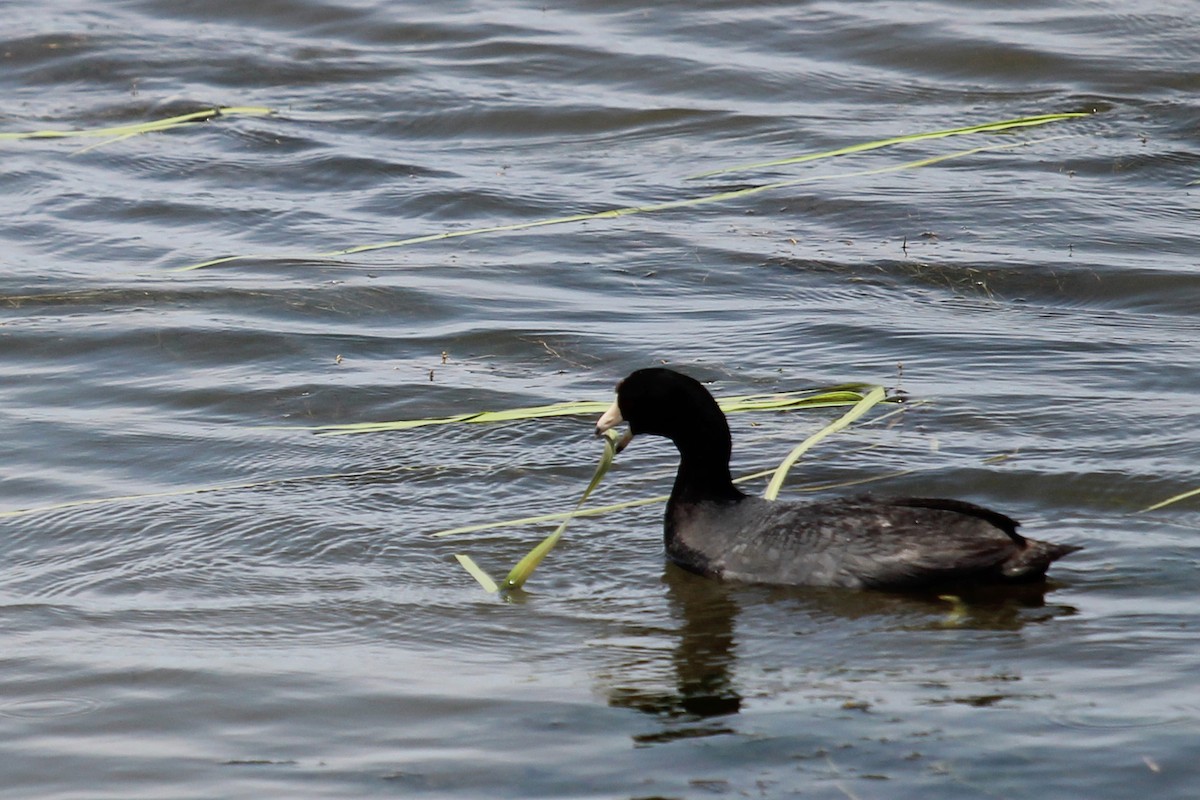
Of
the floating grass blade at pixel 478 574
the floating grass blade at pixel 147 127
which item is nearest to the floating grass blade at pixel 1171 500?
the floating grass blade at pixel 478 574

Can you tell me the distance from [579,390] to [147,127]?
6.84 m

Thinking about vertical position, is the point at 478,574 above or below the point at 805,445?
below

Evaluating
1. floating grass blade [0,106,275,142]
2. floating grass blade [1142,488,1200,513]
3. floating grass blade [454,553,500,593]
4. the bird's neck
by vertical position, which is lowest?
floating grass blade [454,553,500,593]

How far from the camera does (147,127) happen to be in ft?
46.1

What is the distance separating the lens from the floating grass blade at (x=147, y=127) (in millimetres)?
13969

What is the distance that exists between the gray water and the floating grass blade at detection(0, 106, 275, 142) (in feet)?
0.53

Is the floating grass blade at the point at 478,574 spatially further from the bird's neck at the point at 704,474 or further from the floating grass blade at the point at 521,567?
the bird's neck at the point at 704,474

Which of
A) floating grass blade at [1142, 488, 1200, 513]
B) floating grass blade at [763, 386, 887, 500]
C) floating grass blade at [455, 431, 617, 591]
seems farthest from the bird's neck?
floating grass blade at [1142, 488, 1200, 513]

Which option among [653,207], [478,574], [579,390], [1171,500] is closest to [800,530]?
[478,574]

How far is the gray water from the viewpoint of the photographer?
5195 millimetres

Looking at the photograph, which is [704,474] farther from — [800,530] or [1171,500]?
[1171,500]

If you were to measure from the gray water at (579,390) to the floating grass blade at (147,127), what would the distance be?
0.16 metres

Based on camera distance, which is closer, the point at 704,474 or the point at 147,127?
the point at 704,474

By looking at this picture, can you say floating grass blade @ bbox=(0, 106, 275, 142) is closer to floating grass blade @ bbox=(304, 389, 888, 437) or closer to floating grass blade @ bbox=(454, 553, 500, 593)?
floating grass blade @ bbox=(304, 389, 888, 437)
